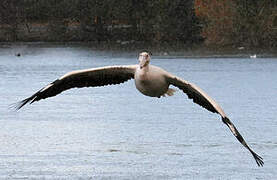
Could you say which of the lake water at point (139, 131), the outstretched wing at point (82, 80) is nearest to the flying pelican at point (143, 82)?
the outstretched wing at point (82, 80)

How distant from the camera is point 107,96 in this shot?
2279 inches

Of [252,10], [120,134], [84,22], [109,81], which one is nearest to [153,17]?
[84,22]

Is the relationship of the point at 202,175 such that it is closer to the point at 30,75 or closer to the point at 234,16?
the point at 30,75

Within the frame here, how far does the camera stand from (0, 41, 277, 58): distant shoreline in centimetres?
8044

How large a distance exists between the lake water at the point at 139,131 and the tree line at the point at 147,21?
1468 centimetres

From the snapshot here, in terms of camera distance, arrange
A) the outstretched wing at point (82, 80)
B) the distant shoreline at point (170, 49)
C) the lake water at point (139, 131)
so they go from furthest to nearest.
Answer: the distant shoreline at point (170, 49) → the lake water at point (139, 131) → the outstretched wing at point (82, 80)

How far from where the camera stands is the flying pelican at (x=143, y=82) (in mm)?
13906

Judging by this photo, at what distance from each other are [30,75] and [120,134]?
28.6 metres

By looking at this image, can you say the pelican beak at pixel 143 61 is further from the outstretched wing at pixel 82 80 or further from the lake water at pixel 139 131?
the lake water at pixel 139 131

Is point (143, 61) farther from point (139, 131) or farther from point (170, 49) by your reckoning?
point (170, 49)

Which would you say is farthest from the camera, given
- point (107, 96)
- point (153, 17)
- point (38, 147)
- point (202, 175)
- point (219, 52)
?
point (153, 17)

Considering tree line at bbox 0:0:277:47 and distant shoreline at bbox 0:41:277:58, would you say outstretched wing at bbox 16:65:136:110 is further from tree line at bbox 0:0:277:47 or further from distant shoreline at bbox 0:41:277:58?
tree line at bbox 0:0:277:47

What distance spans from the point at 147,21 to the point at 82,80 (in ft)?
281

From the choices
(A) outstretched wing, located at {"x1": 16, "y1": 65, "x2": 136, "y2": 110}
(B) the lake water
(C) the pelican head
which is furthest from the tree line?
(C) the pelican head
